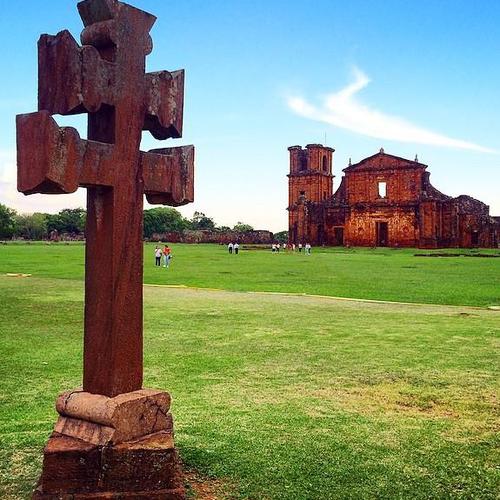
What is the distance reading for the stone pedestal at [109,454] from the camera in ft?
9.38

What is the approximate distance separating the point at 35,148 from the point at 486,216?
59.0 metres

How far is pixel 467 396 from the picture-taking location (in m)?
5.02

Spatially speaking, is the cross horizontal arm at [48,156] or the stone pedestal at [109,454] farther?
the stone pedestal at [109,454]

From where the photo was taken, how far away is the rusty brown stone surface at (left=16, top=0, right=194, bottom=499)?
9.34 feet

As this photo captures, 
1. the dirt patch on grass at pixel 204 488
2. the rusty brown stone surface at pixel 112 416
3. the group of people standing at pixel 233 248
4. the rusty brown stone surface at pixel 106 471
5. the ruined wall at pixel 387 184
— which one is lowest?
the dirt patch on grass at pixel 204 488

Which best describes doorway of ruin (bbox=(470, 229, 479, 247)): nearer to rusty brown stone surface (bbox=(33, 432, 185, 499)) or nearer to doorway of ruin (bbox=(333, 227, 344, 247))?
doorway of ruin (bbox=(333, 227, 344, 247))

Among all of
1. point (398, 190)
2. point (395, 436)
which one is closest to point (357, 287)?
point (395, 436)

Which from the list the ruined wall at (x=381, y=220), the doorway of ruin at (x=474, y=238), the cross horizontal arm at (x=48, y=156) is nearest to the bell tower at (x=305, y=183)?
the ruined wall at (x=381, y=220)

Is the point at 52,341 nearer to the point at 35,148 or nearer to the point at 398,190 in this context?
the point at 35,148

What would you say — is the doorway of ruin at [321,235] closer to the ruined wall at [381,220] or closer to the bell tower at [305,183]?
the bell tower at [305,183]

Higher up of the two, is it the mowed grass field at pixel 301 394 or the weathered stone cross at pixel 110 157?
the weathered stone cross at pixel 110 157

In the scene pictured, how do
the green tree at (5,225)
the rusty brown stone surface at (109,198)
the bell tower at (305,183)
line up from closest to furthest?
the rusty brown stone surface at (109,198) < the bell tower at (305,183) < the green tree at (5,225)

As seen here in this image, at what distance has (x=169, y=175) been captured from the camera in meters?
3.30

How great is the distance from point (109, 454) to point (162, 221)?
10576cm
